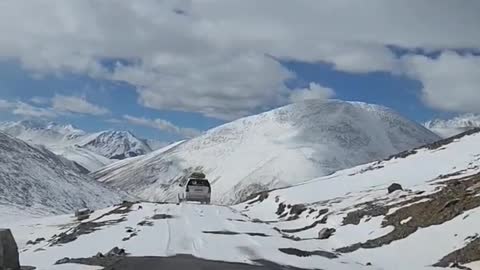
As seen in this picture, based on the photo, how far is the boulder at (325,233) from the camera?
105ft

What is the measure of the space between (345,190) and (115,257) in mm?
39686

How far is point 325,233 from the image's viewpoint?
106ft

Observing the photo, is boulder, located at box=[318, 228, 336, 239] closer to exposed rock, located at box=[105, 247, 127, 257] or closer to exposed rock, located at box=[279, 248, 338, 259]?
exposed rock, located at box=[279, 248, 338, 259]

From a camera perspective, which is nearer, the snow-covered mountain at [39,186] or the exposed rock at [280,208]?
the exposed rock at [280,208]

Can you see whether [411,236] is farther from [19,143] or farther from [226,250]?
[19,143]

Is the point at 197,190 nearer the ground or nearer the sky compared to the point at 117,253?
nearer the sky

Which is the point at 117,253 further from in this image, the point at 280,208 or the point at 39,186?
the point at 39,186

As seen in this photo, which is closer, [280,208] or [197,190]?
[280,208]

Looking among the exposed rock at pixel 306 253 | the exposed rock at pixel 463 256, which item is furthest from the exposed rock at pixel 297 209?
the exposed rock at pixel 463 256

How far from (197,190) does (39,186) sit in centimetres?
8849

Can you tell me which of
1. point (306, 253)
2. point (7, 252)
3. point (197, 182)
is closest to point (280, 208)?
point (197, 182)

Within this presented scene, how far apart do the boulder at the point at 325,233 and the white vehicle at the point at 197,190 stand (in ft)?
92.1

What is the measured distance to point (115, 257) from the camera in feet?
71.2

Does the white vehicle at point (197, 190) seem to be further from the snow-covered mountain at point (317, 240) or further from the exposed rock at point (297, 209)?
the snow-covered mountain at point (317, 240)
